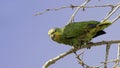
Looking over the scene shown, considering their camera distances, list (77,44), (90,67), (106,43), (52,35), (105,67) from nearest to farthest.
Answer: (105,67) < (90,67) < (106,43) < (77,44) < (52,35)

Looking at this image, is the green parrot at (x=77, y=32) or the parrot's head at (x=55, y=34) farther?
the parrot's head at (x=55, y=34)

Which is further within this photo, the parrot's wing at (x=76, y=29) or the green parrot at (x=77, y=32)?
the parrot's wing at (x=76, y=29)

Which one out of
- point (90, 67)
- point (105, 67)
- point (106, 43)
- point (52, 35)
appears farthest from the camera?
point (52, 35)

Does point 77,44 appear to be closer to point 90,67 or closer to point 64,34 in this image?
point 64,34

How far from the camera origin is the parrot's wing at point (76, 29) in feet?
15.1

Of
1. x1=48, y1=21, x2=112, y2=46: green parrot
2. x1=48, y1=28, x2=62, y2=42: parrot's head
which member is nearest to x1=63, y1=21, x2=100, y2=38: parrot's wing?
Answer: x1=48, y1=21, x2=112, y2=46: green parrot

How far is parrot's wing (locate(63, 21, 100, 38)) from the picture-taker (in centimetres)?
461

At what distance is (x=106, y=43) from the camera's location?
3.51 metres

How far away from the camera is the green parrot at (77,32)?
14.4ft

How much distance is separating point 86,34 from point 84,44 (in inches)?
10.0

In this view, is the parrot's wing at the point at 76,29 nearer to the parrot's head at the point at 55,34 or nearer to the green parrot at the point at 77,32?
the green parrot at the point at 77,32

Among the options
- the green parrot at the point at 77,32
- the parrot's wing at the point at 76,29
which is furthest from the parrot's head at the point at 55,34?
the parrot's wing at the point at 76,29

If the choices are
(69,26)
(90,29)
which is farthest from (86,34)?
(69,26)

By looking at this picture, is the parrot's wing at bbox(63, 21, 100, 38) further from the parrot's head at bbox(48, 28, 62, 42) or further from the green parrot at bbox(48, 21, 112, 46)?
the parrot's head at bbox(48, 28, 62, 42)
